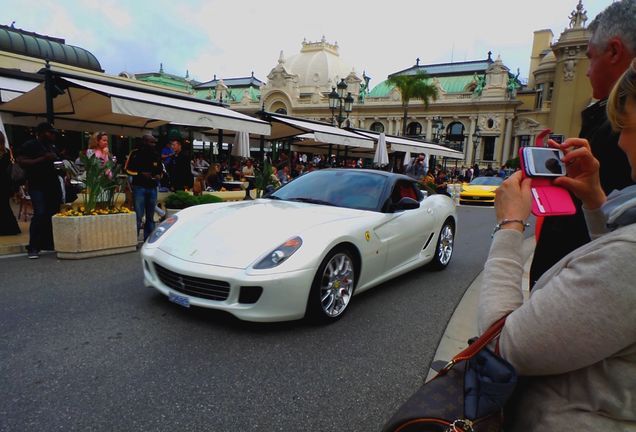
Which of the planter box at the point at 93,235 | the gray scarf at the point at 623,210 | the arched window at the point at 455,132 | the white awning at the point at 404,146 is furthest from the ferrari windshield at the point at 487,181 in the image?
the arched window at the point at 455,132

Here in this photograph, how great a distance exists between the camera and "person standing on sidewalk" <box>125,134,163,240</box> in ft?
21.1

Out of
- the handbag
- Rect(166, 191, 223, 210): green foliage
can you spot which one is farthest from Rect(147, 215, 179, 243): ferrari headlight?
Rect(166, 191, 223, 210): green foliage

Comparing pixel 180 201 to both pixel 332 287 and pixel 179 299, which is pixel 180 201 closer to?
pixel 179 299

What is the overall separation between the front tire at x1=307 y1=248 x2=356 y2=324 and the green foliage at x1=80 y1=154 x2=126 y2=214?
3901mm

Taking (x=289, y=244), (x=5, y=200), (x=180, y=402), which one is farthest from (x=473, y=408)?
(x=5, y=200)

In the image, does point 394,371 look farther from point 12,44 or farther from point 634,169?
point 12,44

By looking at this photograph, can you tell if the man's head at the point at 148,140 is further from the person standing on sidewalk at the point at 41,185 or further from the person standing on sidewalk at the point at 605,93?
the person standing on sidewalk at the point at 605,93

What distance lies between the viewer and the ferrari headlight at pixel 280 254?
311 centimetres

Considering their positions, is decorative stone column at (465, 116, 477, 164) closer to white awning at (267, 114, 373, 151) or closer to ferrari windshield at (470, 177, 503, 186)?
ferrari windshield at (470, 177, 503, 186)

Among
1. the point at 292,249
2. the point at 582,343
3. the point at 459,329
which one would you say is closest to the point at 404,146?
the point at 459,329

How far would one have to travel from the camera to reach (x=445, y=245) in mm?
5773

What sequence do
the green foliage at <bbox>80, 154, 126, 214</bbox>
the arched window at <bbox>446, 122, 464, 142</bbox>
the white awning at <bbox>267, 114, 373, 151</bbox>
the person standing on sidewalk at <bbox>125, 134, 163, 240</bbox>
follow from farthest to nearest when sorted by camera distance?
the arched window at <bbox>446, 122, 464, 142</bbox>, the white awning at <bbox>267, 114, 373, 151</bbox>, the person standing on sidewalk at <bbox>125, 134, 163, 240</bbox>, the green foliage at <bbox>80, 154, 126, 214</bbox>

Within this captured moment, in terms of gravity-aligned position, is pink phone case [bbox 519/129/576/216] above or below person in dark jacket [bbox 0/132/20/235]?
above

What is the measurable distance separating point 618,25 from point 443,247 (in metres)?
4.13
